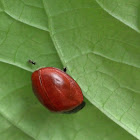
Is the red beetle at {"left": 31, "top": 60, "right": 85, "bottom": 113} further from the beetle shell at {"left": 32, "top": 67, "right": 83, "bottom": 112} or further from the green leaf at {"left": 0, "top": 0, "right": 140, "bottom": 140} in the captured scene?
the green leaf at {"left": 0, "top": 0, "right": 140, "bottom": 140}

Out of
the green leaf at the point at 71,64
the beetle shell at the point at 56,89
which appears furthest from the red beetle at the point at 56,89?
the green leaf at the point at 71,64

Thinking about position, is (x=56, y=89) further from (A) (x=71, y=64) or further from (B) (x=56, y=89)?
(A) (x=71, y=64)

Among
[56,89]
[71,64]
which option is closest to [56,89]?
[56,89]

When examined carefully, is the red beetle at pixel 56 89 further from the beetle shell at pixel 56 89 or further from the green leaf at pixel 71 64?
the green leaf at pixel 71 64

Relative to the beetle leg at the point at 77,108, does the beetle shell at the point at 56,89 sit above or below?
above

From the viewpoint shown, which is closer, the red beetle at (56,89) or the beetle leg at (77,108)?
the red beetle at (56,89)
